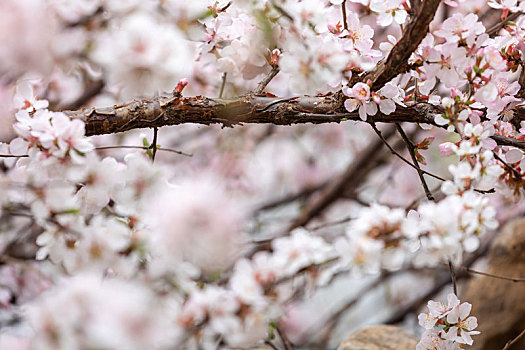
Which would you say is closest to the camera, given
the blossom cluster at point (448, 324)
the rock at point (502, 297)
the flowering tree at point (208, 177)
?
the flowering tree at point (208, 177)

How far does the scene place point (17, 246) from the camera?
3.81ft

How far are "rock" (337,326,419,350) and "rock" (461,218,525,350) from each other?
0.27m

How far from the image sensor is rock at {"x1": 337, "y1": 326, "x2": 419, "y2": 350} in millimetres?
877

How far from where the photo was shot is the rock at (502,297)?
44.3 inches

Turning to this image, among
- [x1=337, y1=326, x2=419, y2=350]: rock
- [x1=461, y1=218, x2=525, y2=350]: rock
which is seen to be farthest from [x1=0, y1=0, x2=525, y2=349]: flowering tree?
[x1=461, y1=218, x2=525, y2=350]: rock

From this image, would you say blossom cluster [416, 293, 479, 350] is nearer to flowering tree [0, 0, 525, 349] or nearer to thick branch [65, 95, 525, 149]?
flowering tree [0, 0, 525, 349]

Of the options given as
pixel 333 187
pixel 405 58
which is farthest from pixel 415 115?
pixel 333 187

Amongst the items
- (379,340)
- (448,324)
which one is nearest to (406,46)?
(448,324)

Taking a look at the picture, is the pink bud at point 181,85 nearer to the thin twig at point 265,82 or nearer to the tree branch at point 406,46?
the thin twig at point 265,82

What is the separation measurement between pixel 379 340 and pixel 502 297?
40cm

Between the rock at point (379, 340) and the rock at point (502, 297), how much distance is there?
273 mm

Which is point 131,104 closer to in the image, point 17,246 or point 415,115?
point 415,115

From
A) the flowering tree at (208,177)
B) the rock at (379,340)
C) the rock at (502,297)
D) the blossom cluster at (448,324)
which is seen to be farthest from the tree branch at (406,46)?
the rock at (502,297)

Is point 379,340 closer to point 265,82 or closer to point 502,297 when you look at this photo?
point 502,297
